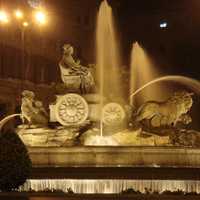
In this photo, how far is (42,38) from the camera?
57.8 meters

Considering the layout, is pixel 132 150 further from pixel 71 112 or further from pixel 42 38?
pixel 42 38

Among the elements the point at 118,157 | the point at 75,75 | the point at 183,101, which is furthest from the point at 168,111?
the point at 75,75

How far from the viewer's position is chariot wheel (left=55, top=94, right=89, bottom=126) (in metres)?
20.4

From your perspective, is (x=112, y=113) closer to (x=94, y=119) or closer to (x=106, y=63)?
(x=94, y=119)

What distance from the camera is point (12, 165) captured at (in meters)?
12.6

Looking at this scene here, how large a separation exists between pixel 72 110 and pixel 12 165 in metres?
7.93

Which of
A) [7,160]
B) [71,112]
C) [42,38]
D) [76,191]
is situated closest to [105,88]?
[71,112]

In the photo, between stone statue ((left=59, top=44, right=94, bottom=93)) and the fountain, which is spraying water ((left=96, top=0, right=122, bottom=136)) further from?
stone statue ((left=59, top=44, right=94, bottom=93))

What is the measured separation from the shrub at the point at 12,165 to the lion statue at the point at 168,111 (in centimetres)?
785

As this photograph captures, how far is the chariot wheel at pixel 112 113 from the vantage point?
20531 millimetres

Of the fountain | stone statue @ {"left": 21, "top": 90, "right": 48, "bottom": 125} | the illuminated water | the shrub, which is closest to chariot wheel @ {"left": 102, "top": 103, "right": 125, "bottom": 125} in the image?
the fountain

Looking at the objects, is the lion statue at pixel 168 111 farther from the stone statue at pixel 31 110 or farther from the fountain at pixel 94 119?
the stone statue at pixel 31 110

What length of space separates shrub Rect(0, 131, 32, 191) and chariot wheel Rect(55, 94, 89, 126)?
743cm

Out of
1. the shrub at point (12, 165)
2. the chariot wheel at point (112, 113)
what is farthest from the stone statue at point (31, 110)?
the shrub at point (12, 165)
